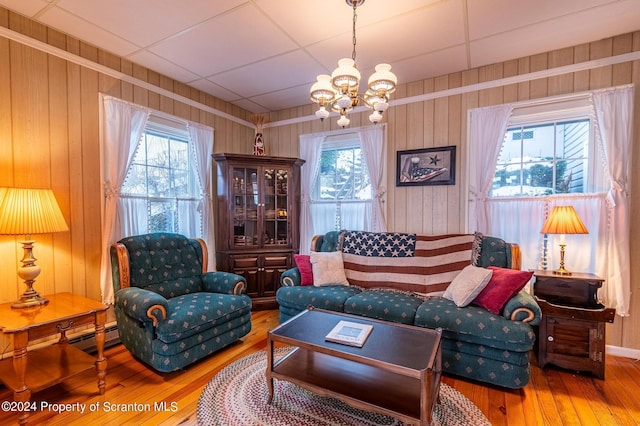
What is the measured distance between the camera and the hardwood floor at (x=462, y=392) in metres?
1.83

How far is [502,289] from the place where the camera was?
228 centimetres

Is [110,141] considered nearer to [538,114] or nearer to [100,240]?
[100,240]

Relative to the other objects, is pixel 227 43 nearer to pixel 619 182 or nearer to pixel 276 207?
pixel 276 207

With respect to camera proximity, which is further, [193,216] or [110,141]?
[193,216]

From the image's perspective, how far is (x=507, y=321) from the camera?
2121 millimetres

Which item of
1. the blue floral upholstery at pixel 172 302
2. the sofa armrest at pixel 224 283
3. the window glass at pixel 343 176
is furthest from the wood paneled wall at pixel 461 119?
the blue floral upholstery at pixel 172 302

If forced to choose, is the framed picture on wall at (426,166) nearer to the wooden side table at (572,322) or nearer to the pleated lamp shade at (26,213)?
the wooden side table at (572,322)

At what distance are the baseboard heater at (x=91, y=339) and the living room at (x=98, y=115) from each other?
7.6 inches

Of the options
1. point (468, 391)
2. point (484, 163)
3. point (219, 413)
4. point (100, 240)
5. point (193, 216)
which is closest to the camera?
point (219, 413)

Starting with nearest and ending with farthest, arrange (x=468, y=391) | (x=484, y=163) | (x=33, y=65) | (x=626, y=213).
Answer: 1. (x=468, y=391)
2. (x=33, y=65)
3. (x=626, y=213)
4. (x=484, y=163)

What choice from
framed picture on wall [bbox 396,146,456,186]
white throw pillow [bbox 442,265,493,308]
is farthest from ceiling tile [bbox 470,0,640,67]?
white throw pillow [bbox 442,265,493,308]

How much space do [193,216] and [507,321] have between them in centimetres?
334

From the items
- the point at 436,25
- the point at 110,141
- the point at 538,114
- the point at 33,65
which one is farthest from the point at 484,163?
the point at 33,65

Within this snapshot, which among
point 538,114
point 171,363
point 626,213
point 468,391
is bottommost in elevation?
point 468,391
